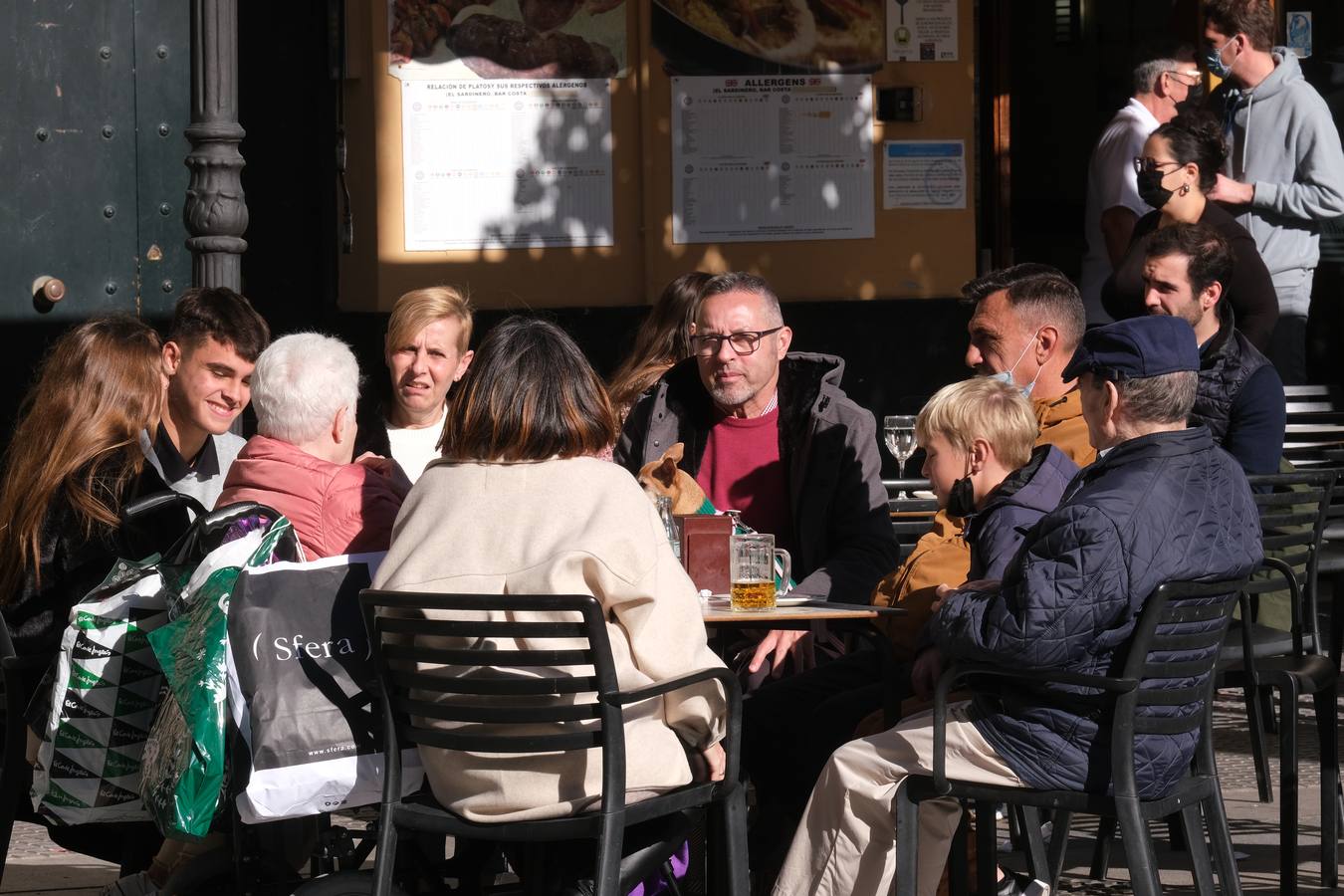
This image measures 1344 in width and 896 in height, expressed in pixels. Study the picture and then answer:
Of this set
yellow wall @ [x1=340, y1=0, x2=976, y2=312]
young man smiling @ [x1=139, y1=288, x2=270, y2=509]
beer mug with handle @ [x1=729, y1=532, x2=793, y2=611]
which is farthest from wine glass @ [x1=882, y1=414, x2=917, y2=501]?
yellow wall @ [x1=340, y1=0, x2=976, y2=312]

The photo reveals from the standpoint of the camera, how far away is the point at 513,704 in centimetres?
366

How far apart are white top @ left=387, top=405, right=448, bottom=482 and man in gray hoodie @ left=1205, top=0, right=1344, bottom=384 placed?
3421 mm

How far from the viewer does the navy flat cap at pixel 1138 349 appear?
157 inches

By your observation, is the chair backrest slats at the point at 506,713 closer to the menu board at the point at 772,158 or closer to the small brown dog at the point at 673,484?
the small brown dog at the point at 673,484

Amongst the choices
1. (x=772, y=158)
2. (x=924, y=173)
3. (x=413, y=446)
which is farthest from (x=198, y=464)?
(x=924, y=173)

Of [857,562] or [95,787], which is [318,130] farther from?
[95,787]

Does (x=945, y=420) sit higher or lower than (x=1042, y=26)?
lower

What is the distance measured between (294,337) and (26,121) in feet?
12.2

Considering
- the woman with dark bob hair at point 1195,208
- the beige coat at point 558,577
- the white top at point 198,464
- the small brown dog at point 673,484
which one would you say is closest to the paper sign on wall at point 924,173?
the woman with dark bob hair at point 1195,208

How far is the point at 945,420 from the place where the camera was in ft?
15.2

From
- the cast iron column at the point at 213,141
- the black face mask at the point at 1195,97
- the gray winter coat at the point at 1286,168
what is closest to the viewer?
the cast iron column at the point at 213,141

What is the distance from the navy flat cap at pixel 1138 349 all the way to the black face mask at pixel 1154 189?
302cm

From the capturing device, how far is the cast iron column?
19.2 feet

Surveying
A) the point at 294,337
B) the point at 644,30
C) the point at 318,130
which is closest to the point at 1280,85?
the point at 644,30
